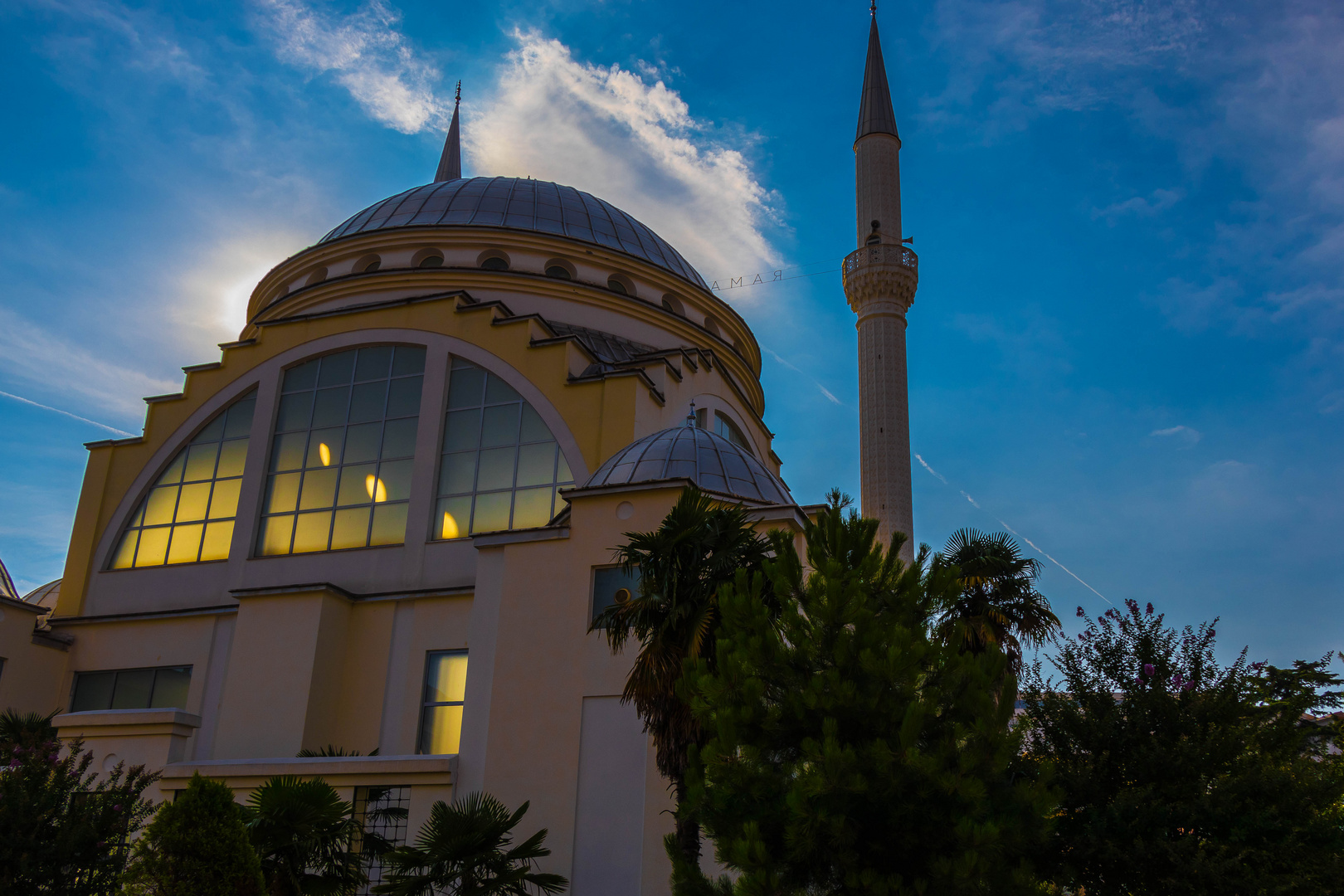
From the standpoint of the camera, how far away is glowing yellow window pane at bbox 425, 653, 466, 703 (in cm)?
1933

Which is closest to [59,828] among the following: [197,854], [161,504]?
[197,854]

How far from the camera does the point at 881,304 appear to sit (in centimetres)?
3303

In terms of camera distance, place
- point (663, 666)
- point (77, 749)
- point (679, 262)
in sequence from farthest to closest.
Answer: point (679, 262) → point (77, 749) → point (663, 666)

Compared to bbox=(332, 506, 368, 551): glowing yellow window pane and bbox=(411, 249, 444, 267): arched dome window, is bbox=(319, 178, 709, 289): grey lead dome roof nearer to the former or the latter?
bbox=(411, 249, 444, 267): arched dome window

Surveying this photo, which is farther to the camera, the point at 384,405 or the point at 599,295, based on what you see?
the point at 599,295

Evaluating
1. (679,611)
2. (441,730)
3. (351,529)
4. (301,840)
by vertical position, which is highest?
(351,529)

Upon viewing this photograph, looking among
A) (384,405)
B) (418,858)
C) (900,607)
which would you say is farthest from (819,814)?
(384,405)

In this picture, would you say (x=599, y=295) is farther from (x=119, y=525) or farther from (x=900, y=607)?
(x=900, y=607)

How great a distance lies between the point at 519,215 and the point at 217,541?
12294 mm

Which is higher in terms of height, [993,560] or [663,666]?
[993,560]

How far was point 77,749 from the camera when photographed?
13164 millimetres

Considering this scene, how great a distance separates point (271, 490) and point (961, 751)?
17.8 meters

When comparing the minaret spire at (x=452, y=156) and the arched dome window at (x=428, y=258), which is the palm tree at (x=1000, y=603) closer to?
the arched dome window at (x=428, y=258)

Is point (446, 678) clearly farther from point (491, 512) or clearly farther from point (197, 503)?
point (197, 503)
